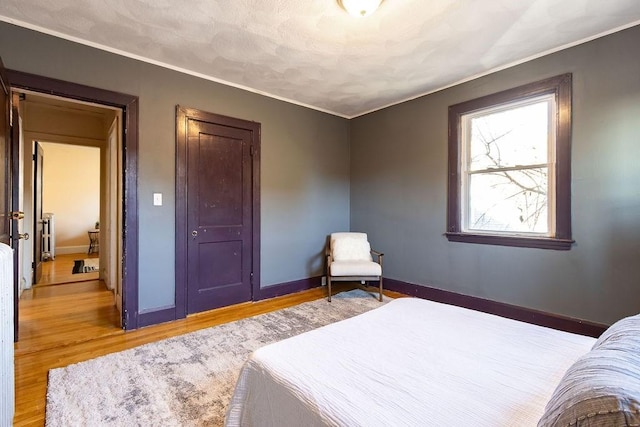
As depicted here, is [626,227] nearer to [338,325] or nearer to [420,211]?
[420,211]

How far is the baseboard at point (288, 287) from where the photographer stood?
375cm

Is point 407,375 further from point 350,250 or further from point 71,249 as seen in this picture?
point 71,249

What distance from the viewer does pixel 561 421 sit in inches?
23.9

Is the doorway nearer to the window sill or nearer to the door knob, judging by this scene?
the door knob

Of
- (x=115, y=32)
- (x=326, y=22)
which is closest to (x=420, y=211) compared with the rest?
(x=326, y=22)

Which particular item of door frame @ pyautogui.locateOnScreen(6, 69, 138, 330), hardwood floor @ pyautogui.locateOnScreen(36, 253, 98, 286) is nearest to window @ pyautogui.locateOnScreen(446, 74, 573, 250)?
door frame @ pyautogui.locateOnScreen(6, 69, 138, 330)

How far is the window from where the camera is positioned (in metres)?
2.70

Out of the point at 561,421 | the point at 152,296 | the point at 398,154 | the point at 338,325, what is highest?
the point at 398,154

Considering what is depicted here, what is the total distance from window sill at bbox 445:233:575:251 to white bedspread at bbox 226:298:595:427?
160 centimetres

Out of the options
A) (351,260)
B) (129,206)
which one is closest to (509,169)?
(351,260)

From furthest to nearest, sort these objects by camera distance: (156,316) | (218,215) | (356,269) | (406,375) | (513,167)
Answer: (356,269) < (218,215) < (513,167) < (156,316) < (406,375)

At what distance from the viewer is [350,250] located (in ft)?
13.4

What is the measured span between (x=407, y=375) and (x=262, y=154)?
125 inches

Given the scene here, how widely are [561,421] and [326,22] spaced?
262 centimetres
